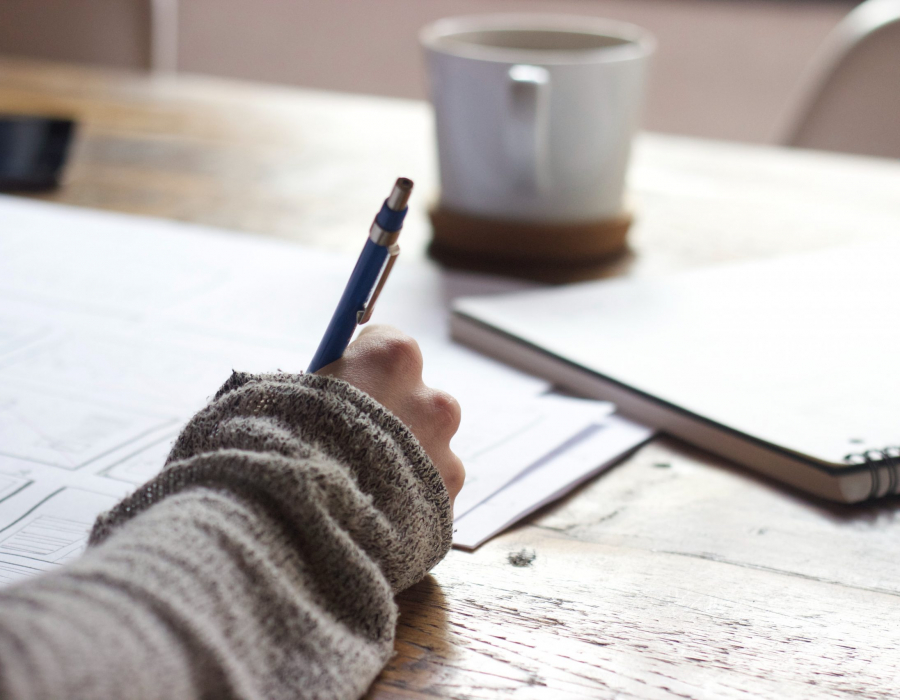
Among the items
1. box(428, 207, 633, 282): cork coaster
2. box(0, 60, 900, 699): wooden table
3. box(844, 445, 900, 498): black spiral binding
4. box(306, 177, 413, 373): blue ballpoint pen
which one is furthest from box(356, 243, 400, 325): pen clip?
box(428, 207, 633, 282): cork coaster

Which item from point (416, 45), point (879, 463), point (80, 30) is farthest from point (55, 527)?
point (416, 45)

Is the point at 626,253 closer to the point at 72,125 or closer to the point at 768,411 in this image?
the point at 768,411

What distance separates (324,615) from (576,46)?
62cm

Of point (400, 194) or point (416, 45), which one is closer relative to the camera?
point (400, 194)

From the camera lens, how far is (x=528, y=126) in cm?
67

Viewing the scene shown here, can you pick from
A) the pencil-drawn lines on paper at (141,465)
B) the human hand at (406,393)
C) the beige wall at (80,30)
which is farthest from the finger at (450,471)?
the beige wall at (80,30)

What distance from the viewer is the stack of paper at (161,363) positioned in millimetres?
405

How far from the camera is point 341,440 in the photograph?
12.6 inches

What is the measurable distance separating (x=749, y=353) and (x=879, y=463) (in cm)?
13

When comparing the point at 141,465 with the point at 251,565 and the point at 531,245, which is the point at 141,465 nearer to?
the point at 251,565

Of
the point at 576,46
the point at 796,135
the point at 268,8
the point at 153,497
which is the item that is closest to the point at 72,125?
the point at 576,46

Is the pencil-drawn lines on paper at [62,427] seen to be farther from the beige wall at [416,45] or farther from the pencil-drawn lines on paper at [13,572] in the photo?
the beige wall at [416,45]

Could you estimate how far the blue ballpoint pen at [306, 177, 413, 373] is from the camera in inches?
14.5

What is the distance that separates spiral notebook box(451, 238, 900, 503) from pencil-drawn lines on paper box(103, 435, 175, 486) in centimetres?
22
